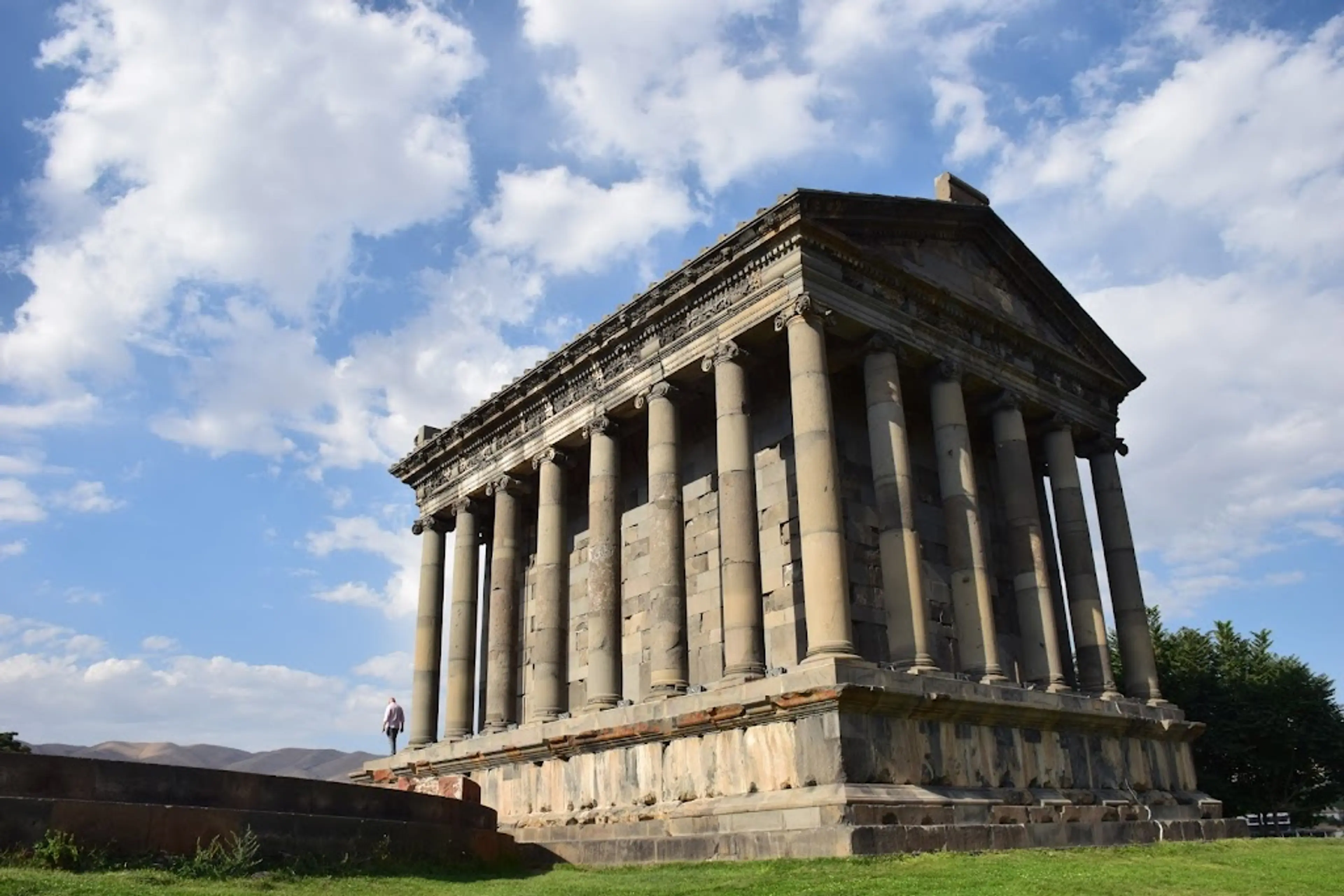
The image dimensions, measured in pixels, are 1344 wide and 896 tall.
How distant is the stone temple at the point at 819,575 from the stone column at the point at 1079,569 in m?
0.06

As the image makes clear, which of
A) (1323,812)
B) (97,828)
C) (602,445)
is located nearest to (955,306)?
→ (602,445)

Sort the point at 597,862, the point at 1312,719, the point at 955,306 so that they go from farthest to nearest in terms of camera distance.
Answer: the point at 1312,719
the point at 955,306
the point at 597,862

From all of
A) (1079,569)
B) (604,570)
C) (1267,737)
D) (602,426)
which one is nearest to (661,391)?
(602,426)

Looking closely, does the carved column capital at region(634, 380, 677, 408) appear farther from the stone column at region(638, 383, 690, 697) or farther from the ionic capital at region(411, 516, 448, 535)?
the ionic capital at region(411, 516, 448, 535)

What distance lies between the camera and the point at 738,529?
20.4 meters

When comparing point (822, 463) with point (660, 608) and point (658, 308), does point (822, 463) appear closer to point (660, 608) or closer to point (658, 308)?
point (660, 608)

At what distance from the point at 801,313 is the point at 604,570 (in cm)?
767

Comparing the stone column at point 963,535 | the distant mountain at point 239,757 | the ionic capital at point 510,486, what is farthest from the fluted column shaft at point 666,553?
the distant mountain at point 239,757

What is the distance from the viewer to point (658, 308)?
24.2 m

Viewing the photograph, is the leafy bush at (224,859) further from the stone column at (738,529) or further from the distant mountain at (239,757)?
the distant mountain at (239,757)

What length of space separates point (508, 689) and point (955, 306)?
15188 millimetres

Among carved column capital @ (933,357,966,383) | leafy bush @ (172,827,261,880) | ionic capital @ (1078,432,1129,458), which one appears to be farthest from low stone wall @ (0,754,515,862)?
ionic capital @ (1078,432,1129,458)

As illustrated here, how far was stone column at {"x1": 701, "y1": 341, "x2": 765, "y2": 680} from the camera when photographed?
64.7ft

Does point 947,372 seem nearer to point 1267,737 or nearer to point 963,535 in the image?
point 963,535
